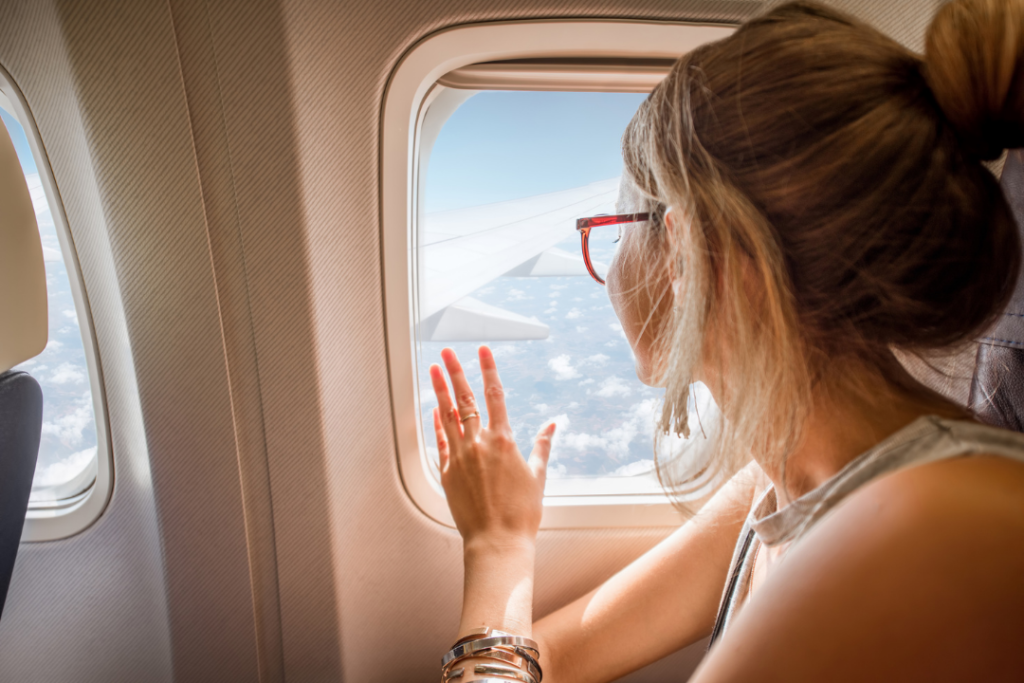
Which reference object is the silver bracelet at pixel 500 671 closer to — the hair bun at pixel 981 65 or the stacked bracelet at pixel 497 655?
the stacked bracelet at pixel 497 655

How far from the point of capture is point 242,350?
3.82 feet

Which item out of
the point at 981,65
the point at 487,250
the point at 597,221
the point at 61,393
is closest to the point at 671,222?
the point at 597,221

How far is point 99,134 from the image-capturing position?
1039mm

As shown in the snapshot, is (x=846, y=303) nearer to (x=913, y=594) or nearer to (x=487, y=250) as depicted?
(x=913, y=594)

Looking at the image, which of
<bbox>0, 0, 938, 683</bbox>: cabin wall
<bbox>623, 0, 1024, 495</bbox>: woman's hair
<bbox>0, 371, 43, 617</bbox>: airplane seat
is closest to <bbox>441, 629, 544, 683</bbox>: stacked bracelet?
<bbox>0, 0, 938, 683</bbox>: cabin wall

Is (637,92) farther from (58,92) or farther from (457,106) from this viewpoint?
(58,92)

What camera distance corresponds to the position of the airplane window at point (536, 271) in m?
1.24

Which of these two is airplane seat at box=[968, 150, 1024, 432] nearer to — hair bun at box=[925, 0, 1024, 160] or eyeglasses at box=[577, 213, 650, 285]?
hair bun at box=[925, 0, 1024, 160]

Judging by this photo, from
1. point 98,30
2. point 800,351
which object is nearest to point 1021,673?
point 800,351

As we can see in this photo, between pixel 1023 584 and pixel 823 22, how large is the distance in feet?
2.18

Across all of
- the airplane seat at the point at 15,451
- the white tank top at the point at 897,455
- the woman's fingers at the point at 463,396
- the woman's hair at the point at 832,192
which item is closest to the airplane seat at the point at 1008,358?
the woman's hair at the point at 832,192

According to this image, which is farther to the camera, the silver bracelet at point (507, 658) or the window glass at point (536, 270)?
the window glass at point (536, 270)

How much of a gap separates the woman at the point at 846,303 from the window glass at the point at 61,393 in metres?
1.31

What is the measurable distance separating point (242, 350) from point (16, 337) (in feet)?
1.19
